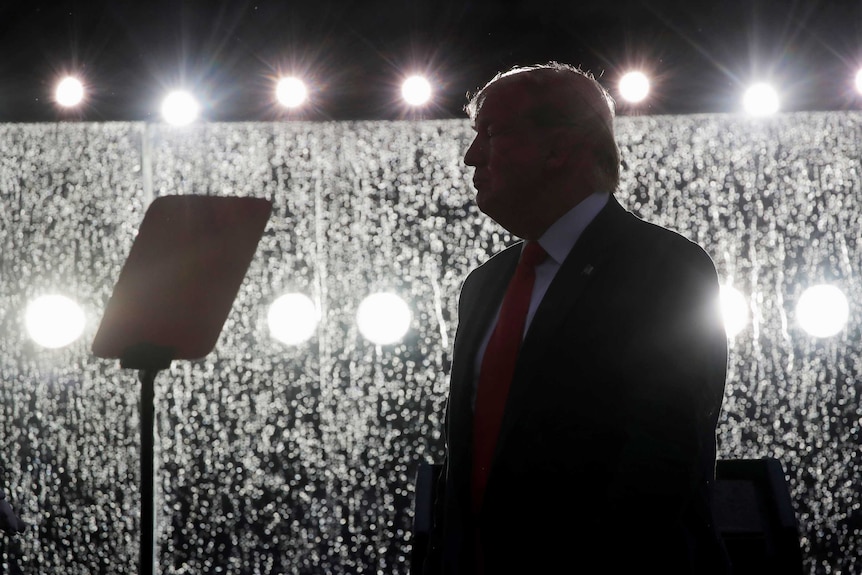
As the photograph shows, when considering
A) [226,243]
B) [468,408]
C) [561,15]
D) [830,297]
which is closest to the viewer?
[468,408]

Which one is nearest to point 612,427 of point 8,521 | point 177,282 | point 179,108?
point 177,282

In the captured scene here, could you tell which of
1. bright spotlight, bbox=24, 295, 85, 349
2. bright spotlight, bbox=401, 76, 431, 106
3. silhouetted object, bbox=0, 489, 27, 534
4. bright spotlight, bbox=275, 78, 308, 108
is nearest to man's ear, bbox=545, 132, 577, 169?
silhouetted object, bbox=0, 489, 27, 534

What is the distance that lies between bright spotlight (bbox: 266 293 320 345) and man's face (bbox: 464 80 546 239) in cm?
148

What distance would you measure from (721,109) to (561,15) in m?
0.48

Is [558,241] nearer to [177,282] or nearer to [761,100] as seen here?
[177,282]

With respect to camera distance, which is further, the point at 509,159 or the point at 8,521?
the point at 8,521

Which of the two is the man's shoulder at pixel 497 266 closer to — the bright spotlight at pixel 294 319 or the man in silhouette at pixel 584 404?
the man in silhouette at pixel 584 404

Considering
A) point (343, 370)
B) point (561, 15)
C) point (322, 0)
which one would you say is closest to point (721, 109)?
point (561, 15)

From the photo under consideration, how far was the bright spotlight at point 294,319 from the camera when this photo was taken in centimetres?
248

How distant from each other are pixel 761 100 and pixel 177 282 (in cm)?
173

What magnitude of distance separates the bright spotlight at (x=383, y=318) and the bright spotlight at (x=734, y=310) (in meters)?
0.90

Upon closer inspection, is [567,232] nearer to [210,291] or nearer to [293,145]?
[210,291]

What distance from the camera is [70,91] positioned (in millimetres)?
2273

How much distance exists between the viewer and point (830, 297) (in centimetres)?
242
